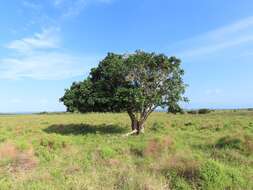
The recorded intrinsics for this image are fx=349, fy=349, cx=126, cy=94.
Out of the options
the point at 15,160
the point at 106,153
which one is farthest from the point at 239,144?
the point at 15,160

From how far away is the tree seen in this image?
2766cm

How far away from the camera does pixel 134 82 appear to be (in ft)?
93.2

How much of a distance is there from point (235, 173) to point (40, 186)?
483cm

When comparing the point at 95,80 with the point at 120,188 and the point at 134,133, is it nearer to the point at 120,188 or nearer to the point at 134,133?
the point at 134,133

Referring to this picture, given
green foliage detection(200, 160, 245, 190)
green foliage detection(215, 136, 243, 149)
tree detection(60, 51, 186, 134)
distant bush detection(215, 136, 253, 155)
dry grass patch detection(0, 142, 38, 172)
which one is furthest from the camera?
tree detection(60, 51, 186, 134)

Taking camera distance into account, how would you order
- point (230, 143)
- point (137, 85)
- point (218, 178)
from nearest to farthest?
point (218, 178)
point (230, 143)
point (137, 85)

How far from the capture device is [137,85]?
28.4m

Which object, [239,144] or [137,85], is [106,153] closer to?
[239,144]

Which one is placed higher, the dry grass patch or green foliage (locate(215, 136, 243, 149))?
green foliage (locate(215, 136, 243, 149))

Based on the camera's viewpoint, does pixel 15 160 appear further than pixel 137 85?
No

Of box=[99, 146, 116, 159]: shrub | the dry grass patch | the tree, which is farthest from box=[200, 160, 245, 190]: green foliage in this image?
the tree

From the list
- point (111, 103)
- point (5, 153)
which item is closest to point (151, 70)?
point (111, 103)

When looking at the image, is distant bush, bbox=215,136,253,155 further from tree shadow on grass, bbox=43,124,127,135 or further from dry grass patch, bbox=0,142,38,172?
tree shadow on grass, bbox=43,124,127,135

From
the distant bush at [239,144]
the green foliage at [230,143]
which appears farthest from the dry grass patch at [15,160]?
the green foliage at [230,143]
